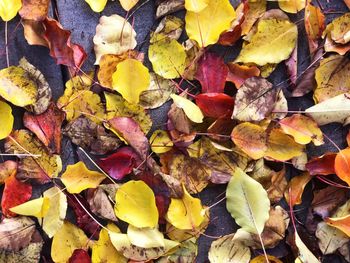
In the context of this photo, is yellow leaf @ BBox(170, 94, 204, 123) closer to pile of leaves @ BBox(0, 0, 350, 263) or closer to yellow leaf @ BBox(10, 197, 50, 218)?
pile of leaves @ BBox(0, 0, 350, 263)

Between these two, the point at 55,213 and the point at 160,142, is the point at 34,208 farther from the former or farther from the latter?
the point at 160,142

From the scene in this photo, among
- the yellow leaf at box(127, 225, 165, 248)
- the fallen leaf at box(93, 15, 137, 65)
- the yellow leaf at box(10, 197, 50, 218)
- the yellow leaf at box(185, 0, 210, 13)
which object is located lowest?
the yellow leaf at box(127, 225, 165, 248)

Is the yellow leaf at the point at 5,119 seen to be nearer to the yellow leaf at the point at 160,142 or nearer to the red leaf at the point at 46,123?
the red leaf at the point at 46,123

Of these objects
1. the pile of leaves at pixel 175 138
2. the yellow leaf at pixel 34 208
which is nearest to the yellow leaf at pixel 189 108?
the pile of leaves at pixel 175 138

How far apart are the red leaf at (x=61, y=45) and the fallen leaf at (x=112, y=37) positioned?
1.1 inches

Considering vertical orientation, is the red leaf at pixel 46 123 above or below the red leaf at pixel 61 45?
below

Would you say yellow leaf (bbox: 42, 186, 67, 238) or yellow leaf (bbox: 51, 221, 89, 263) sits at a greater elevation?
yellow leaf (bbox: 42, 186, 67, 238)

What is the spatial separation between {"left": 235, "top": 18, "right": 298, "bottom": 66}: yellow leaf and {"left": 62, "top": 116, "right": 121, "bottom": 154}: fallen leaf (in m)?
0.21

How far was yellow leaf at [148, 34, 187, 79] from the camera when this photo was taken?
Answer: 77 cm

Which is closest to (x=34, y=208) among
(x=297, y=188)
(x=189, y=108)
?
(x=189, y=108)

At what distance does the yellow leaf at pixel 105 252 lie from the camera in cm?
78

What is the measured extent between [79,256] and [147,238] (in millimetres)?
97

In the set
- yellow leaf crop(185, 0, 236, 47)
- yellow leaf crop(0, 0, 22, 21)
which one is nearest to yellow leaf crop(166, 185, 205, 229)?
yellow leaf crop(185, 0, 236, 47)

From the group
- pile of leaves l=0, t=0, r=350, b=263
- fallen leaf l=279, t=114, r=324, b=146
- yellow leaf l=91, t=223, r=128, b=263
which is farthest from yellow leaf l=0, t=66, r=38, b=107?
fallen leaf l=279, t=114, r=324, b=146
